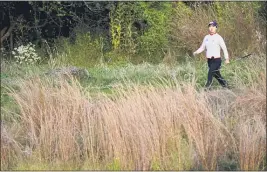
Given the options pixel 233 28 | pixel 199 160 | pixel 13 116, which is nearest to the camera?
pixel 199 160

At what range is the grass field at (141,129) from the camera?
6.54 m

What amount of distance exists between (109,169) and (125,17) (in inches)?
429

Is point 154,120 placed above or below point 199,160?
above

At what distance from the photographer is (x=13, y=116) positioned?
7.36 m

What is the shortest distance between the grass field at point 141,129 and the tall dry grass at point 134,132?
11mm

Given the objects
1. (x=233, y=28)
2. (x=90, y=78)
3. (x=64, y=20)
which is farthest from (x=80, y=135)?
(x=64, y=20)

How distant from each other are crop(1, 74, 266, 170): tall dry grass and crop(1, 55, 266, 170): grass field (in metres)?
0.01

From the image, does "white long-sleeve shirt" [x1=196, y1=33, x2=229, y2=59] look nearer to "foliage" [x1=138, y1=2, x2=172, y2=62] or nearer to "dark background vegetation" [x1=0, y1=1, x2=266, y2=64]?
"dark background vegetation" [x1=0, y1=1, x2=266, y2=64]

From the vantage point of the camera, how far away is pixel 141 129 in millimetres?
6625

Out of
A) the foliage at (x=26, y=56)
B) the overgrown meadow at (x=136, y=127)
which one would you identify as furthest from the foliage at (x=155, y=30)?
the overgrown meadow at (x=136, y=127)

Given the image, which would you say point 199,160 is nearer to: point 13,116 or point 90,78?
point 13,116

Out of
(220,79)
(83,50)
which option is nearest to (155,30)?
(83,50)

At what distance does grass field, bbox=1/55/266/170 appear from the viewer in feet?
21.5

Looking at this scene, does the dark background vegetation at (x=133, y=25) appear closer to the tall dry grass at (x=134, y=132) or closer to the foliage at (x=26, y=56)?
the foliage at (x=26, y=56)
